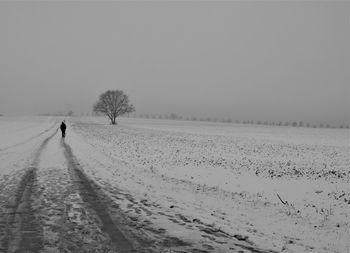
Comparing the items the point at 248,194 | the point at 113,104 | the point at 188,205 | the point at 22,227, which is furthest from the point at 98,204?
the point at 113,104

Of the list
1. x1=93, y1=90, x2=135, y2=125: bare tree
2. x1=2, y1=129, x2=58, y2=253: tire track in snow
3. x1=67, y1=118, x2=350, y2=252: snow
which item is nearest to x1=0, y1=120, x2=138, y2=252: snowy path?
x1=2, y1=129, x2=58, y2=253: tire track in snow

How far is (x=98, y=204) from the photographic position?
9570 mm

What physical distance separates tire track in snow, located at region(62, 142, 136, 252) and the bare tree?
7745cm

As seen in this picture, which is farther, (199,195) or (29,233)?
(199,195)

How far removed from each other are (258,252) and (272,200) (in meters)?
5.58

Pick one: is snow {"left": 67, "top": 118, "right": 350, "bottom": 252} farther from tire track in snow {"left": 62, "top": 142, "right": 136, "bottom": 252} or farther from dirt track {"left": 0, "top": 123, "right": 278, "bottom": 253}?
tire track in snow {"left": 62, "top": 142, "right": 136, "bottom": 252}

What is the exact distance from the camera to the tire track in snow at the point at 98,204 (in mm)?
6484

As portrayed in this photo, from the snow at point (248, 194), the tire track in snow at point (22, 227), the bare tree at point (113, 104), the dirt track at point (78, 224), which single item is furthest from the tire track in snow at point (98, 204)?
the bare tree at point (113, 104)

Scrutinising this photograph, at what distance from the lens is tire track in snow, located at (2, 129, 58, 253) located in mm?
6223

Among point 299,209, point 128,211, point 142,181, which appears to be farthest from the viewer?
point 142,181

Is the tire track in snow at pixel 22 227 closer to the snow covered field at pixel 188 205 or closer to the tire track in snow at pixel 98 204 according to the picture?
the snow covered field at pixel 188 205

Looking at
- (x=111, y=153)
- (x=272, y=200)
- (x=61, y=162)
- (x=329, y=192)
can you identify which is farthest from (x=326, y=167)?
(x=61, y=162)

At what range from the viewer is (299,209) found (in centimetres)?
1035

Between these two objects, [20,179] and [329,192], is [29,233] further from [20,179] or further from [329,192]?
[329,192]
